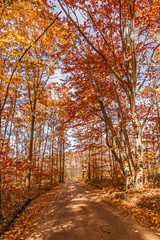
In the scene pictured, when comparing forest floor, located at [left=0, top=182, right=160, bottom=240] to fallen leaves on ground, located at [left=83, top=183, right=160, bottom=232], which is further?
fallen leaves on ground, located at [left=83, top=183, right=160, bottom=232]

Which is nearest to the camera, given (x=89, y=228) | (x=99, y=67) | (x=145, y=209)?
(x=89, y=228)

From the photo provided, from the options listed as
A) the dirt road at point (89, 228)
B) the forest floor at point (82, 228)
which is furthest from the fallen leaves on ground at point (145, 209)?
the dirt road at point (89, 228)

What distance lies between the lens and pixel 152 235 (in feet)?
12.7

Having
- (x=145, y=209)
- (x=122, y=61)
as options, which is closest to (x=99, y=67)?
(x=122, y=61)

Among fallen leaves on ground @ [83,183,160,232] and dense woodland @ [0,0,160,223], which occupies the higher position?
dense woodland @ [0,0,160,223]

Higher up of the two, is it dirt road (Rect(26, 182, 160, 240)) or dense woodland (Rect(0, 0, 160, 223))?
dense woodland (Rect(0, 0, 160, 223))

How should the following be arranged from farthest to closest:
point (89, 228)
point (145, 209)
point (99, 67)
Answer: point (99, 67), point (145, 209), point (89, 228)

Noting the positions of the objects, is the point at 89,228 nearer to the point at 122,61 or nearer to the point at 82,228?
the point at 82,228

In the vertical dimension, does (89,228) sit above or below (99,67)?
below

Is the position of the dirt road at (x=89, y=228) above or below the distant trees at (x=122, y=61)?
below

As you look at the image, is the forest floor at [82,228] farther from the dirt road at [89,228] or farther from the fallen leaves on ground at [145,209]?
the fallen leaves on ground at [145,209]

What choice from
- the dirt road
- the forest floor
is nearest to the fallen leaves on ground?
the forest floor

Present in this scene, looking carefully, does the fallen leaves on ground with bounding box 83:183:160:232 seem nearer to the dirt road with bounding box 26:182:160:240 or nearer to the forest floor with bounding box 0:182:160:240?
the forest floor with bounding box 0:182:160:240

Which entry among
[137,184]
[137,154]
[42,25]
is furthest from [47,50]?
[137,184]
